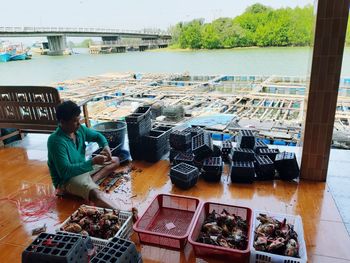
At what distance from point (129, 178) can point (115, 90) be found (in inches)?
392

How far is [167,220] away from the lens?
197 cm

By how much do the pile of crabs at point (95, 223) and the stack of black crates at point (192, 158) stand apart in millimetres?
721

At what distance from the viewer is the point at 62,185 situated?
85.5 inches

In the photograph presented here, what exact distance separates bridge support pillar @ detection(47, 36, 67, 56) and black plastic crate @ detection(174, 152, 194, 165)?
11.0m

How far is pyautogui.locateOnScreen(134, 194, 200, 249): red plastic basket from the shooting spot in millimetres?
1674

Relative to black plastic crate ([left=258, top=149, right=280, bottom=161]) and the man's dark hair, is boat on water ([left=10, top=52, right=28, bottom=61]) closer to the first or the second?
the man's dark hair

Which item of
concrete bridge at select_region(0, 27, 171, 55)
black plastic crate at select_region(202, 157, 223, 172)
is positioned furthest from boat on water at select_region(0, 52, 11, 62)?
black plastic crate at select_region(202, 157, 223, 172)

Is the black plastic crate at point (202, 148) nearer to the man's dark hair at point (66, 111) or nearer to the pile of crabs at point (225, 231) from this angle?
the pile of crabs at point (225, 231)

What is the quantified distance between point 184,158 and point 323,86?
53.4 inches

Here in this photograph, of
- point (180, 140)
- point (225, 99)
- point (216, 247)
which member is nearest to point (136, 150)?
point (180, 140)

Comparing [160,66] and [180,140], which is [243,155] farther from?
[160,66]

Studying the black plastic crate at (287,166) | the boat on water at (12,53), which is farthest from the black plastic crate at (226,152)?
the boat on water at (12,53)

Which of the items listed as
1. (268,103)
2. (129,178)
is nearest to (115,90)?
(268,103)

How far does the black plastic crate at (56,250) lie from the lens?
1.01m
